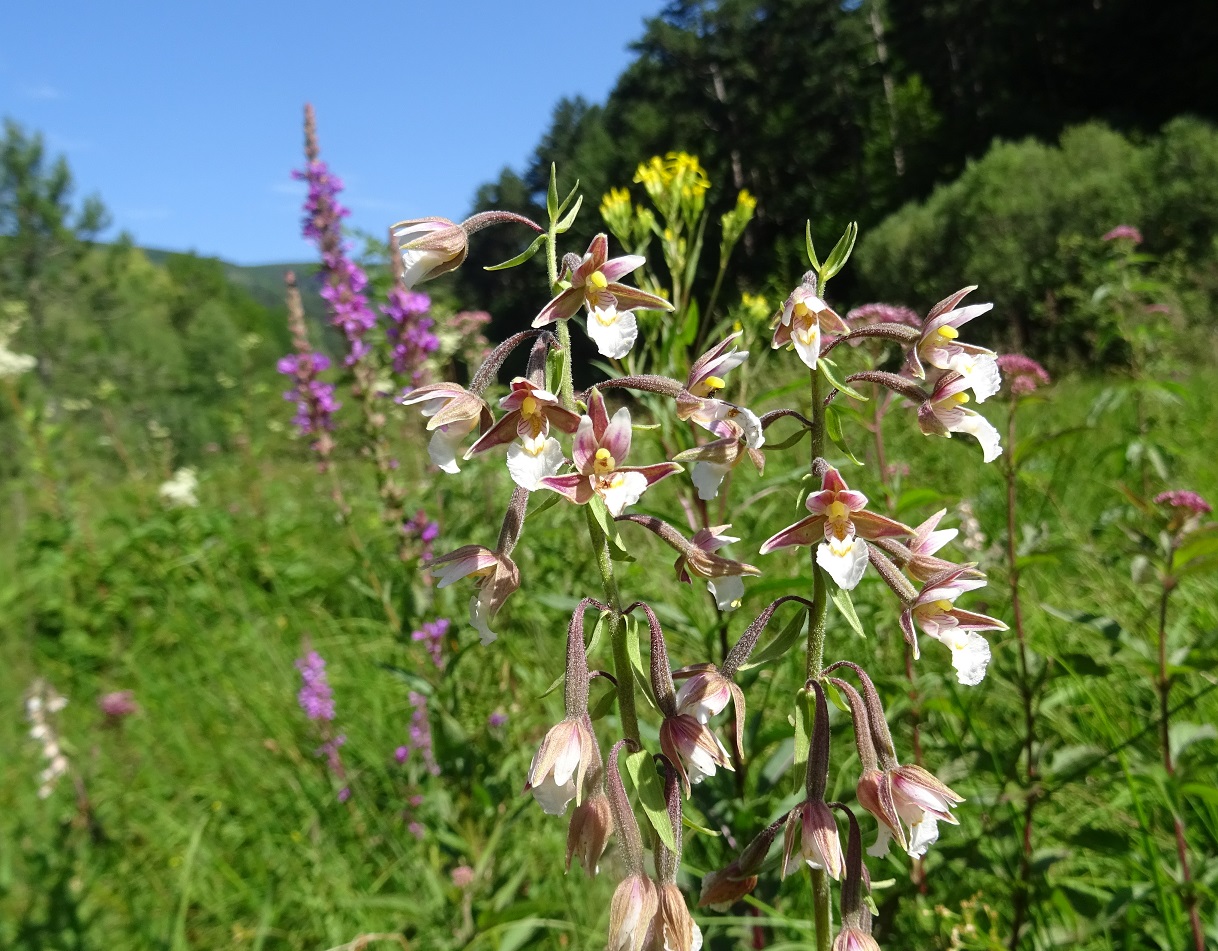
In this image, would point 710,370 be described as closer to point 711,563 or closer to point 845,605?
point 711,563

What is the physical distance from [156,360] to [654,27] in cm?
3098

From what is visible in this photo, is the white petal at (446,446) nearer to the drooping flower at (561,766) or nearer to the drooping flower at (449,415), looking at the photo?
the drooping flower at (449,415)

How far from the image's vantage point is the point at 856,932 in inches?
42.2

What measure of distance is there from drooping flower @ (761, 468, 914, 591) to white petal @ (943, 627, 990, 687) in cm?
17

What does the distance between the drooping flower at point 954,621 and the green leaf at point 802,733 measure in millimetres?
168

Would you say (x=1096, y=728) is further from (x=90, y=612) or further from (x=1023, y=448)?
(x=90, y=612)

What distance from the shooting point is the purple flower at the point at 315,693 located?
3574 millimetres

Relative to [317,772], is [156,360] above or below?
above

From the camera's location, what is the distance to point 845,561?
3.43ft

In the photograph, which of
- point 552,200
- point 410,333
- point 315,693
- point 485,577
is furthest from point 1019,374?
point 315,693

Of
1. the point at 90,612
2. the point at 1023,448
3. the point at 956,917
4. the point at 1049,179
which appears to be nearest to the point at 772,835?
the point at 956,917

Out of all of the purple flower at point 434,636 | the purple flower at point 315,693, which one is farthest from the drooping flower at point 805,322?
the purple flower at point 315,693

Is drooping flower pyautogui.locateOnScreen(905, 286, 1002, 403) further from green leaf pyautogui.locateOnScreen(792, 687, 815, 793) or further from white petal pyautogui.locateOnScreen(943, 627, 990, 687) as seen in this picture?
green leaf pyautogui.locateOnScreen(792, 687, 815, 793)

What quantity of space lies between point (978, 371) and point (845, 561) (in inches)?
14.5
